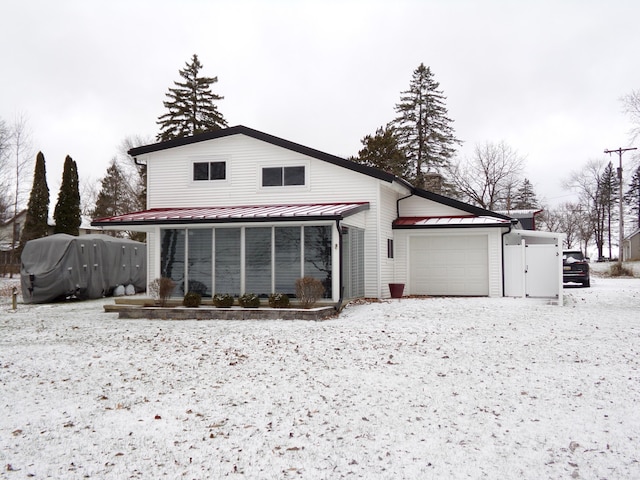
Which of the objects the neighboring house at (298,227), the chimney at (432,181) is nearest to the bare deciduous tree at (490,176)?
the chimney at (432,181)

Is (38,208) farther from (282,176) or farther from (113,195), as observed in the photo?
(282,176)

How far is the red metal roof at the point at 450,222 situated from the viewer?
17.6 m

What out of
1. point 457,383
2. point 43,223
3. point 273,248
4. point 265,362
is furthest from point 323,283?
point 43,223

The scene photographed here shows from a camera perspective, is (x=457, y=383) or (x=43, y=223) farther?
(x=43, y=223)

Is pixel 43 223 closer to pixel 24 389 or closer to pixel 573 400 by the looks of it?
pixel 24 389

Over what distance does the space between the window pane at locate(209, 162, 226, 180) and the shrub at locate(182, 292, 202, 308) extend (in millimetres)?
5200

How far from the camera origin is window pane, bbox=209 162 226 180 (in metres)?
18.1

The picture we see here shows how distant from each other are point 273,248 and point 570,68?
12035 millimetres

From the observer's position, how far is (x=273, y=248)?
48.8 ft

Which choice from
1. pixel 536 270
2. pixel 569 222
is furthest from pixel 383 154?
pixel 569 222

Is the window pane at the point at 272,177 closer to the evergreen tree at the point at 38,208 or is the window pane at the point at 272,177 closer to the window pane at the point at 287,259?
the window pane at the point at 287,259

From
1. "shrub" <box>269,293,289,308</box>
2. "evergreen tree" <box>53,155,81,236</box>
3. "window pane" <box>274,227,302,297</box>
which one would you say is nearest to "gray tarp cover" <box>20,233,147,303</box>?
"window pane" <box>274,227,302,297</box>

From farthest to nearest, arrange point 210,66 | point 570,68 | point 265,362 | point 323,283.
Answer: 1. point 210,66
2. point 570,68
3. point 323,283
4. point 265,362

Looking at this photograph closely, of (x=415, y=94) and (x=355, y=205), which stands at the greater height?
(x=415, y=94)
